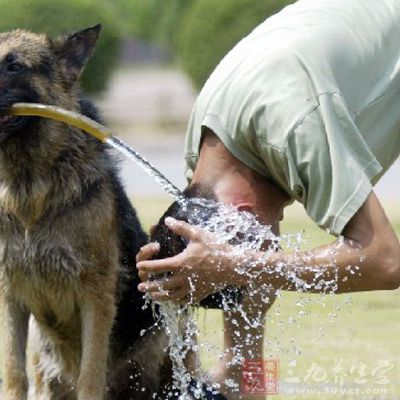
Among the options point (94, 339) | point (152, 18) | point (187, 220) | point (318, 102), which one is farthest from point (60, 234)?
point (152, 18)

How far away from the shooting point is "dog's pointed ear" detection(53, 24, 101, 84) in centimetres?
614

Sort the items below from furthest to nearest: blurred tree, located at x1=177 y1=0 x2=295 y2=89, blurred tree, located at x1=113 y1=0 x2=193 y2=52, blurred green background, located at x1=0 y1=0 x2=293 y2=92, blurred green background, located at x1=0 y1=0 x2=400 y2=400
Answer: blurred tree, located at x1=113 y1=0 x2=193 y2=52
blurred tree, located at x1=177 y1=0 x2=295 y2=89
blurred green background, located at x1=0 y1=0 x2=293 y2=92
blurred green background, located at x1=0 y1=0 x2=400 y2=400

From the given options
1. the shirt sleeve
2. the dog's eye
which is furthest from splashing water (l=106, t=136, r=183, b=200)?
the dog's eye

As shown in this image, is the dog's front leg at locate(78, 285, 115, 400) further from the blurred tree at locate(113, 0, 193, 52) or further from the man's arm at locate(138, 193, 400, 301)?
the blurred tree at locate(113, 0, 193, 52)

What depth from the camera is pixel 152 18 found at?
34.3 m

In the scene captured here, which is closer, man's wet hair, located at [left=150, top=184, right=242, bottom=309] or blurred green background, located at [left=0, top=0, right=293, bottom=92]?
man's wet hair, located at [left=150, top=184, right=242, bottom=309]

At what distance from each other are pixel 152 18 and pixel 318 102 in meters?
30.2

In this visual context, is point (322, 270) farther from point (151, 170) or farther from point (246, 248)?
point (151, 170)

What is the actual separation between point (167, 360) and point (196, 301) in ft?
4.90

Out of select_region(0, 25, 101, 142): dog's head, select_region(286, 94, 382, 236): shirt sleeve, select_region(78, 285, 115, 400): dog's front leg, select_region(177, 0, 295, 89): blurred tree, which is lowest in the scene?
select_region(177, 0, 295, 89): blurred tree

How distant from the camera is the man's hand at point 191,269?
464cm

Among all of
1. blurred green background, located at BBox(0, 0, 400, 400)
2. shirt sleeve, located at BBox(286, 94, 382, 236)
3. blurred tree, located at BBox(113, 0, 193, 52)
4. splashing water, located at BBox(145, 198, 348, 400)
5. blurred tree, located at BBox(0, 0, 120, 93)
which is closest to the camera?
shirt sleeve, located at BBox(286, 94, 382, 236)

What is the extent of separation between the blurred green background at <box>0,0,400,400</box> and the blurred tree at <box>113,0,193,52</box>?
3 centimetres

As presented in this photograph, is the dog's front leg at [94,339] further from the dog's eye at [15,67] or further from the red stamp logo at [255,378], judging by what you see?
the dog's eye at [15,67]
